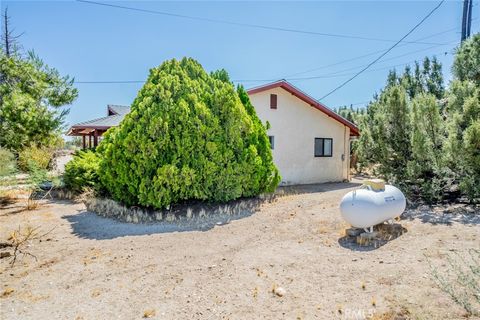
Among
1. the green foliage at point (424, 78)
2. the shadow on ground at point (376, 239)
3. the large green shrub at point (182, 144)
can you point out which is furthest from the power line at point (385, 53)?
the shadow on ground at point (376, 239)

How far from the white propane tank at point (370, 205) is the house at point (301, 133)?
6.29 m

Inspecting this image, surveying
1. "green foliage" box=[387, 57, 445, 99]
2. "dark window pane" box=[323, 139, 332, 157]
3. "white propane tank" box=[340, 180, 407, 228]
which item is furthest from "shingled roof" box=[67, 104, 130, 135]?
"green foliage" box=[387, 57, 445, 99]

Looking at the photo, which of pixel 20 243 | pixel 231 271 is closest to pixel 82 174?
pixel 20 243

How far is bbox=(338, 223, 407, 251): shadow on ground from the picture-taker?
5305 mm

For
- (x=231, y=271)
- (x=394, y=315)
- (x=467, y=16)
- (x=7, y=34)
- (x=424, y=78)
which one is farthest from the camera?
(x=7, y=34)

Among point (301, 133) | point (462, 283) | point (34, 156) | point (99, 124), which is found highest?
point (99, 124)

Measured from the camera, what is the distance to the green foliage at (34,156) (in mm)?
11547

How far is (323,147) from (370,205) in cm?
890

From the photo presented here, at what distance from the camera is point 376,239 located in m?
5.55

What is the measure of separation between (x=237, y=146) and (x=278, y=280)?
487cm

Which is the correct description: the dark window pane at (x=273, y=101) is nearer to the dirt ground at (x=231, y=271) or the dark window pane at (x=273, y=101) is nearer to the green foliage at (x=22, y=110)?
the dirt ground at (x=231, y=271)

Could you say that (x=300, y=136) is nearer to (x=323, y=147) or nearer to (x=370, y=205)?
(x=323, y=147)

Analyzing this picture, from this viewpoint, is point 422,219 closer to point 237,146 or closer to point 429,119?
point 429,119

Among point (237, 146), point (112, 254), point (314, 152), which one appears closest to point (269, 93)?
point (314, 152)
